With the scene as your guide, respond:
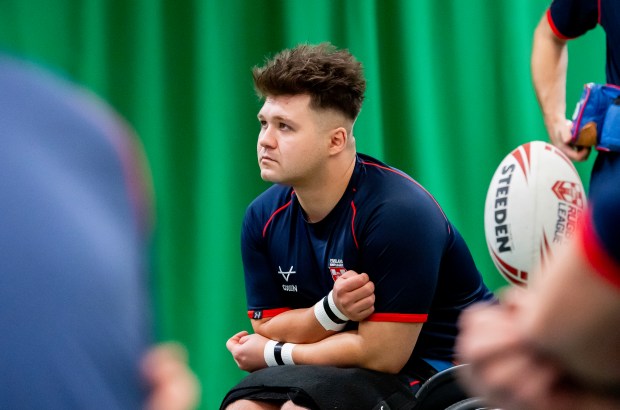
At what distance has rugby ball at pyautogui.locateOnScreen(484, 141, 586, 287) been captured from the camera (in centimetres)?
288

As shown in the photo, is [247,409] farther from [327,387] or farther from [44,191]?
[44,191]

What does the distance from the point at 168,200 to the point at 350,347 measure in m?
1.89

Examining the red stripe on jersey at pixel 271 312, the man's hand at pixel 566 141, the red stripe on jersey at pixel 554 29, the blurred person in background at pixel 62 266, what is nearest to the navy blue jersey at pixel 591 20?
the red stripe on jersey at pixel 554 29

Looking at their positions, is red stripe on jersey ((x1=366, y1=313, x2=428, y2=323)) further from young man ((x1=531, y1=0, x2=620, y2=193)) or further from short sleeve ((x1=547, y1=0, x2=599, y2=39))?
short sleeve ((x1=547, y1=0, x2=599, y2=39))

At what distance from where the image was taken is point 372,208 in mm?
2555

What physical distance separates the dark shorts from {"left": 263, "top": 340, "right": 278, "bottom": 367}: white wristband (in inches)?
4.5

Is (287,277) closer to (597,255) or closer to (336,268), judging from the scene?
(336,268)

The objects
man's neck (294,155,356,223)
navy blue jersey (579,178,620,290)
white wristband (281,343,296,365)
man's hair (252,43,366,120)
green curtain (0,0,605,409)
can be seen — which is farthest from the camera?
green curtain (0,0,605,409)

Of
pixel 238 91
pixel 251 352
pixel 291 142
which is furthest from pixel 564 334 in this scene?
pixel 238 91

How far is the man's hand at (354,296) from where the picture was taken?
2438mm

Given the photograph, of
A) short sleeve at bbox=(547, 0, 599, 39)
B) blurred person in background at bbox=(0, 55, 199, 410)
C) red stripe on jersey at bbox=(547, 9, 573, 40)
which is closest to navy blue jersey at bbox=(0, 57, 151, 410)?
blurred person in background at bbox=(0, 55, 199, 410)

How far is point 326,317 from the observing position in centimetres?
252

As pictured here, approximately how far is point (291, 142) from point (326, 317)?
592 millimetres

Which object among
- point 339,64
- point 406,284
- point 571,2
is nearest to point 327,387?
point 406,284
